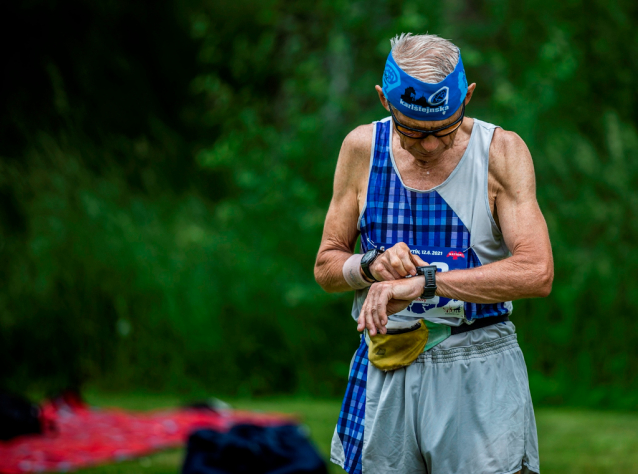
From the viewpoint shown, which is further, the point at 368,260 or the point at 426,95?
the point at 368,260

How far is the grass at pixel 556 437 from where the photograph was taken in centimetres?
508

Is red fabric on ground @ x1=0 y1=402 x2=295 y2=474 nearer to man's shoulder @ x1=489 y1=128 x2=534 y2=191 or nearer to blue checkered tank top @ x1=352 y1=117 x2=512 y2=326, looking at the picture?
blue checkered tank top @ x1=352 y1=117 x2=512 y2=326

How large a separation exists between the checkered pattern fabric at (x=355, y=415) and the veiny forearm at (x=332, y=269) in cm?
21

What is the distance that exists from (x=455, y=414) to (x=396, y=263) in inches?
19.6

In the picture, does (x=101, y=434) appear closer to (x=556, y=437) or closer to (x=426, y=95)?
(x=556, y=437)

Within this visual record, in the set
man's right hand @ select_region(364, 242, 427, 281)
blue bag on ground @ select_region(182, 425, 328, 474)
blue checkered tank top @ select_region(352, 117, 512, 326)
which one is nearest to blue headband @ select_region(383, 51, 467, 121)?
blue checkered tank top @ select_region(352, 117, 512, 326)

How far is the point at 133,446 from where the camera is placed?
18.3ft

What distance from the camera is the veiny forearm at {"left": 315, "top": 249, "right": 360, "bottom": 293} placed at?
104 inches

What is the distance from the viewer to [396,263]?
7.79 ft

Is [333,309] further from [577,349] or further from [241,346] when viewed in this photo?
[577,349]

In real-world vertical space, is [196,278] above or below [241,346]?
above

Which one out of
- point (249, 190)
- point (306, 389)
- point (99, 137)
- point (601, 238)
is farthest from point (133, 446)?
point (99, 137)

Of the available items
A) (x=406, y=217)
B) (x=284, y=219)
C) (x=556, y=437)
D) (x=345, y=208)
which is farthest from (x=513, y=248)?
(x=284, y=219)

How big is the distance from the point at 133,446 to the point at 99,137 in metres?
5.67
